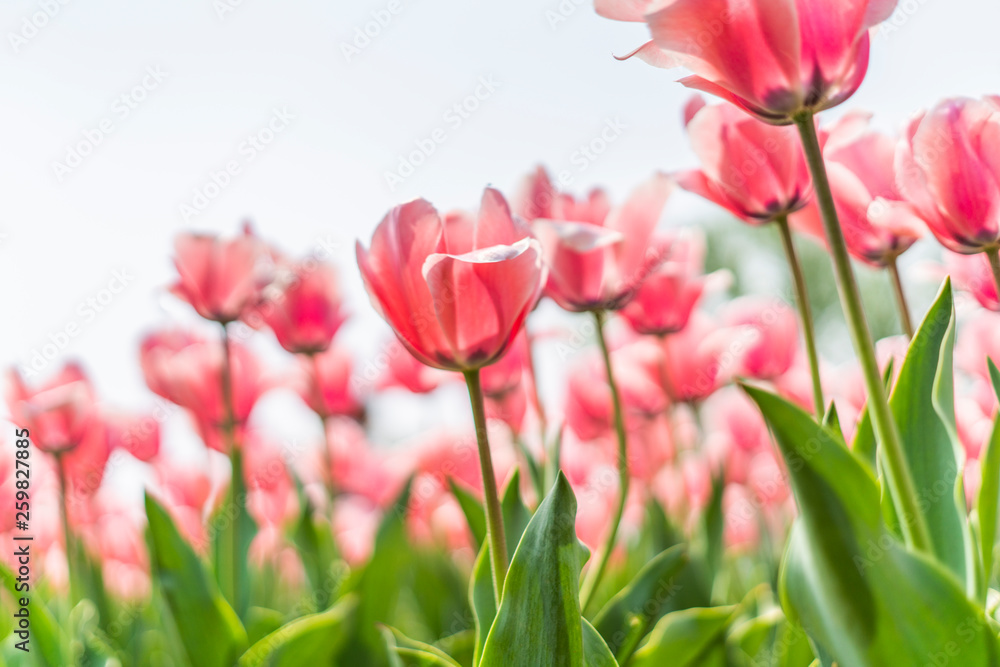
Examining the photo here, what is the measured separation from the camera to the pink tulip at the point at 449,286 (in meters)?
0.55

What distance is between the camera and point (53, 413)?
128 centimetres

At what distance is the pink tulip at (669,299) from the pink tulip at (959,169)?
1.88ft

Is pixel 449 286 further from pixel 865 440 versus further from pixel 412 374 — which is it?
pixel 412 374

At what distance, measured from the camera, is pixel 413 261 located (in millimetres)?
558

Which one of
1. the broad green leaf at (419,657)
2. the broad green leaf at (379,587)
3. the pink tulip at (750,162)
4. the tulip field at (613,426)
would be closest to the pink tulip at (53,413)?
the tulip field at (613,426)

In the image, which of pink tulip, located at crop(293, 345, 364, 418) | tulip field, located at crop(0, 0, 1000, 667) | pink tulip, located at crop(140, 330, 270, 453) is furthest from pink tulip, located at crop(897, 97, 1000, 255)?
pink tulip, located at crop(293, 345, 364, 418)

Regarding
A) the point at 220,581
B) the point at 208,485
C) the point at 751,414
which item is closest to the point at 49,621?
the point at 220,581

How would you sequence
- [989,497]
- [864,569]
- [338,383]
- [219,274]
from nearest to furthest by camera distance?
[864,569] → [989,497] → [219,274] → [338,383]

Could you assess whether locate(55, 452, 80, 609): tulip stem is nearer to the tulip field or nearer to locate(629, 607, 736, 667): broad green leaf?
the tulip field

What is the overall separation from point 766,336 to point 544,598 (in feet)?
3.32

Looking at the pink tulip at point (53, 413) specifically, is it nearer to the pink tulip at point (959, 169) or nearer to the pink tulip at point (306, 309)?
the pink tulip at point (306, 309)

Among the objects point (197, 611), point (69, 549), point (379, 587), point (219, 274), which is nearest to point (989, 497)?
point (379, 587)

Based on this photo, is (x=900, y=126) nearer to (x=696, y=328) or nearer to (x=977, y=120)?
(x=977, y=120)

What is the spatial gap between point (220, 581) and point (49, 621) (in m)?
0.25
